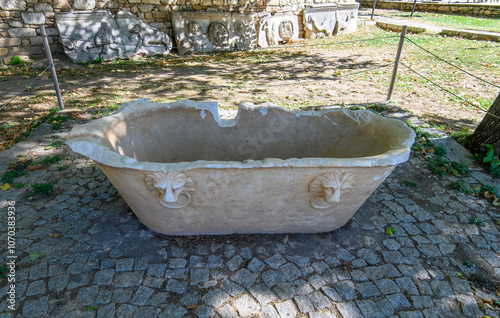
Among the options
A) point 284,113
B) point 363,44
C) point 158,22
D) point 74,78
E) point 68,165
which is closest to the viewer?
point 284,113

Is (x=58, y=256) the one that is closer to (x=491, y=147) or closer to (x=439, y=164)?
(x=439, y=164)

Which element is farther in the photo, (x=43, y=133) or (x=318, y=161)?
(x=43, y=133)

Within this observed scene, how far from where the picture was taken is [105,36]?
23.0ft

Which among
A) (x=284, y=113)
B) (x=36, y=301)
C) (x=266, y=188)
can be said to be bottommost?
(x=36, y=301)

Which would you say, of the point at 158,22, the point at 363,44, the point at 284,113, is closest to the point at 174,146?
the point at 284,113

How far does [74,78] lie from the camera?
6.16 metres

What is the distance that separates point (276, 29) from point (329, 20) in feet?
7.22

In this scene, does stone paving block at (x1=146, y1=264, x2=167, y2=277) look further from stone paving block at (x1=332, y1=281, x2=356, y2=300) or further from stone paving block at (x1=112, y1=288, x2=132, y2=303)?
stone paving block at (x1=332, y1=281, x2=356, y2=300)

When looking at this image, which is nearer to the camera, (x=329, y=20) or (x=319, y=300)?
(x=319, y=300)

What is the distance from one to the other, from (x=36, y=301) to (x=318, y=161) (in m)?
2.13

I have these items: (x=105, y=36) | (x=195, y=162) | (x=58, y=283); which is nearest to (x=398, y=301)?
(x=195, y=162)

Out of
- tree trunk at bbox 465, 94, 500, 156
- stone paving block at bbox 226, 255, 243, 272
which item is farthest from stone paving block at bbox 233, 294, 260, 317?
tree trunk at bbox 465, 94, 500, 156

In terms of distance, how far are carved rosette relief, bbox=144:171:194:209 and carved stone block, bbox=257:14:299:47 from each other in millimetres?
7528

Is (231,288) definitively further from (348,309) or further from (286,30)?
(286,30)
